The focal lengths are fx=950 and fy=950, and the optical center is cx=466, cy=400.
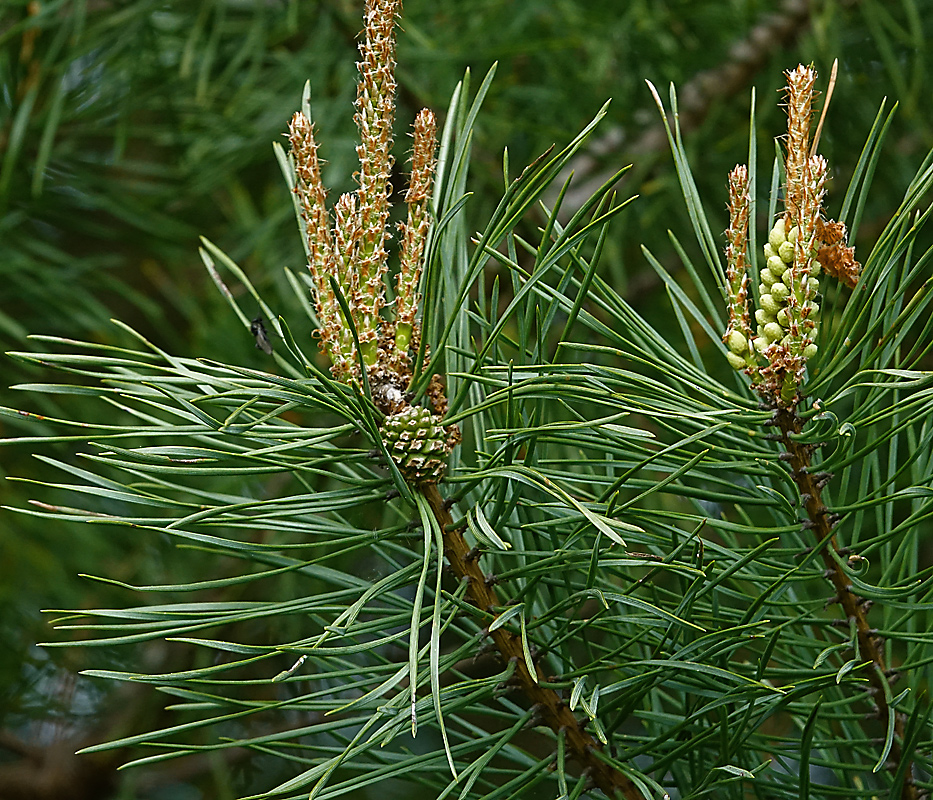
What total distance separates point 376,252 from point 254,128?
71cm

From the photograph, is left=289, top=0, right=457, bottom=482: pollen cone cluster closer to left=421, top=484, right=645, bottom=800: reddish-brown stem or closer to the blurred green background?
left=421, top=484, right=645, bottom=800: reddish-brown stem

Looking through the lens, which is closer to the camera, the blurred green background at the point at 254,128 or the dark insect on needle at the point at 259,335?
the dark insect on needle at the point at 259,335

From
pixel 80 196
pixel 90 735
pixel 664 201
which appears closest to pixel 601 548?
pixel 664 201

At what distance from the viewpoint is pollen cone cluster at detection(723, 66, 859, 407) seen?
0.35 m

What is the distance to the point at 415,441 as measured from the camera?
1.23 feet

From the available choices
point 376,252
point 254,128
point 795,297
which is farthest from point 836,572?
point 254,128

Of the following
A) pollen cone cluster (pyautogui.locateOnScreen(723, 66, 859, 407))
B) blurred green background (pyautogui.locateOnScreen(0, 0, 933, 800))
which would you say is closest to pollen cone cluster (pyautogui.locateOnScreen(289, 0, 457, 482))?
pollen cone cluster (pyautogui.locateOnScreen(723, 66, 859, 407))

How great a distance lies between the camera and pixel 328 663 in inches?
18.7

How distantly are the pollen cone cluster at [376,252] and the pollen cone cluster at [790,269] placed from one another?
0.12m

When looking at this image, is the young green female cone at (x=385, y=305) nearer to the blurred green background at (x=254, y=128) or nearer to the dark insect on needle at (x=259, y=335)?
the dark insect on needle at (x=259, y=335)

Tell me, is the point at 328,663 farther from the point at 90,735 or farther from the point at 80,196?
the point at 90,735

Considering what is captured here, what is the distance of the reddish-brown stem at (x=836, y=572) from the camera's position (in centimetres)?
38

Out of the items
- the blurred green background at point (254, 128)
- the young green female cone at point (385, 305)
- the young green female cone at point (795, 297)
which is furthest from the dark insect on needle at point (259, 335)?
the blurred green background at point (254, 128)

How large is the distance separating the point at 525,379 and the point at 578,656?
87cm
